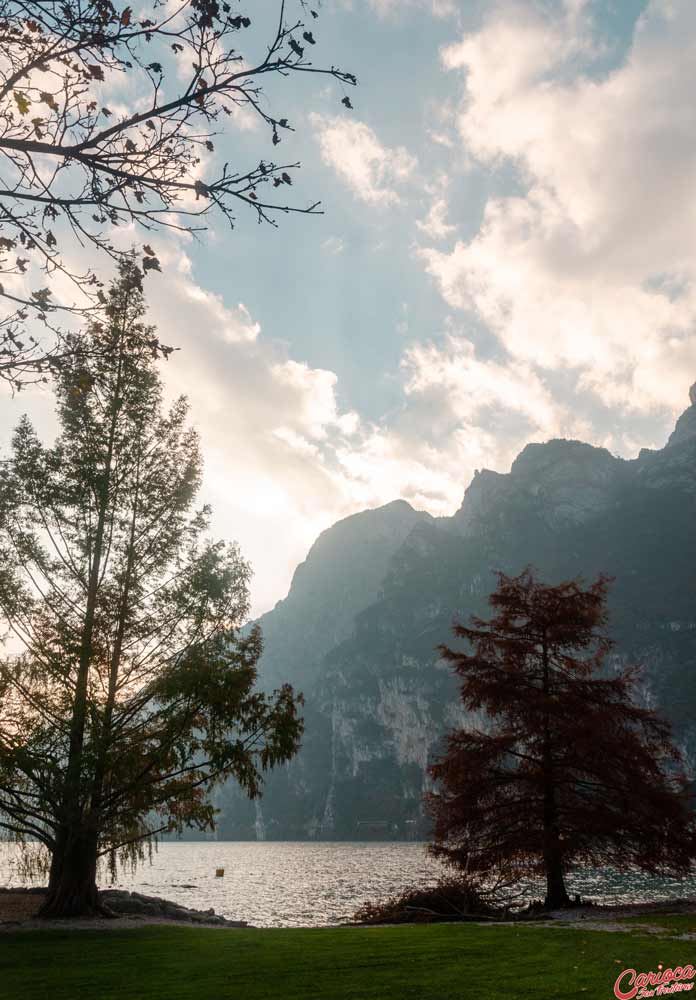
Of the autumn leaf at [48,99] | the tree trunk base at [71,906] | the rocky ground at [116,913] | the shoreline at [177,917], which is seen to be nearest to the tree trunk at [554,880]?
the shoreline at [177,917]

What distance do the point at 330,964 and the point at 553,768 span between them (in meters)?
13.3

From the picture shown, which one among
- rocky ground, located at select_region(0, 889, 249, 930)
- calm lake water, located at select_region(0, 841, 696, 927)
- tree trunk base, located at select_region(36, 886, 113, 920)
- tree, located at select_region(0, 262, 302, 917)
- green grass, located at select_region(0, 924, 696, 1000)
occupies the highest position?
tree, located at select_region(0, 262, 302, 917)

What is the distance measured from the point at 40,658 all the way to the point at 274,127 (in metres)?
14.8

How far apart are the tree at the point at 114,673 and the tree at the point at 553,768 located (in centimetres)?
788

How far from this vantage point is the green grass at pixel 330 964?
24.9 ft

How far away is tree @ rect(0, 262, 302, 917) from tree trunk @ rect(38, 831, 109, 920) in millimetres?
34

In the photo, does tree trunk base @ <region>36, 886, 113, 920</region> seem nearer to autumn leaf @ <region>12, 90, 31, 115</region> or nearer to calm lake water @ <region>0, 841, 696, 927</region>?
calm lake water @ <region>0, 841, 696, 927</region>

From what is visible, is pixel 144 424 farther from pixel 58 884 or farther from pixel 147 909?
pixel 147 909

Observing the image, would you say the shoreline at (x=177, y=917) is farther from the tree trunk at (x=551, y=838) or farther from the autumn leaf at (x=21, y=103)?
the autumn leaf at (x=21, y=103)

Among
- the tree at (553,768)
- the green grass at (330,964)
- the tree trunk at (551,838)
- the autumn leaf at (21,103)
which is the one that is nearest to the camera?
the autumn leaf at (21,103)

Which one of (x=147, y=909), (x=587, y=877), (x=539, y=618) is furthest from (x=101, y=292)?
(x=587, y=877)

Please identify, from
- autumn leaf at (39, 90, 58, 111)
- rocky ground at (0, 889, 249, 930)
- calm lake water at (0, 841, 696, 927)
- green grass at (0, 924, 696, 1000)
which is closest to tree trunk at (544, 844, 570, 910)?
green grass at (0, 924, 696, 1000)

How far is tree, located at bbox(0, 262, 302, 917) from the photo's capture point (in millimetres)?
15305

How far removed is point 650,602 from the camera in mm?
164375
